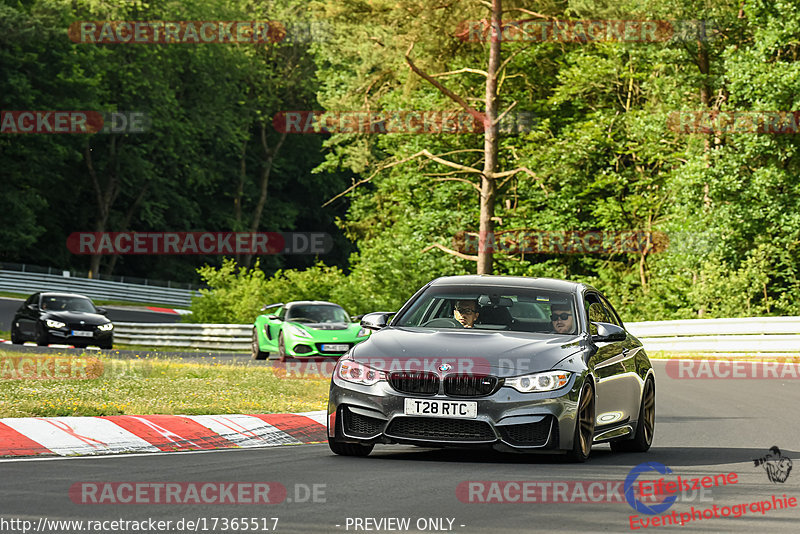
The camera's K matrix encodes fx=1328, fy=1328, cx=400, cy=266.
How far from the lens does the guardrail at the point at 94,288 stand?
6550 centimetres

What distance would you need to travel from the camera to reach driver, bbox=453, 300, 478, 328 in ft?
37.8

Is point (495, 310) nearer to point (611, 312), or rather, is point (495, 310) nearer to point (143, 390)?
point (611, 312)

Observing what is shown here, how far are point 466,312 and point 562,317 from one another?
0.84m

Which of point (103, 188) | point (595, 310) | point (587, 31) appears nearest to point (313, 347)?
point (595, 310)

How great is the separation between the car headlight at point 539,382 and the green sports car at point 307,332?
17993 mm

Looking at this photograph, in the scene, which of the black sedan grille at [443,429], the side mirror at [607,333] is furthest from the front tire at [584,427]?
the black sedan grille at [443,429]

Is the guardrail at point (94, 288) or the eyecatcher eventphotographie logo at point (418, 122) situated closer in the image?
the eyecatcher eventphotographie logo at point (418, 122)

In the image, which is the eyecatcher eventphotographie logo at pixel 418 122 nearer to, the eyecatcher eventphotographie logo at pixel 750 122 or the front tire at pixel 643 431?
the eyecatcher eventphotographie logo at pixel 750 122

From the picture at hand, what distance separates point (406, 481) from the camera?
9.17 metres

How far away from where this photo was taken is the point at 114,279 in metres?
73.8

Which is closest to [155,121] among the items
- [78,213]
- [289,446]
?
[78,213]

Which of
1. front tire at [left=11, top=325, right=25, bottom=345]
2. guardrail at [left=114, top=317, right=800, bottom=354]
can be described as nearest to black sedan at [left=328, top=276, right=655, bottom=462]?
guardrail at [left=114, top=317, right=800, bottom=354]

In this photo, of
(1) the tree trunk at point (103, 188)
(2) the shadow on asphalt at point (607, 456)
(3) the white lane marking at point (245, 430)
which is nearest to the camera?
(2) the shadow on asphalt at point (607, 456)

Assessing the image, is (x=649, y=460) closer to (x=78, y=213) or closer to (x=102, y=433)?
(x=102, y=433)
